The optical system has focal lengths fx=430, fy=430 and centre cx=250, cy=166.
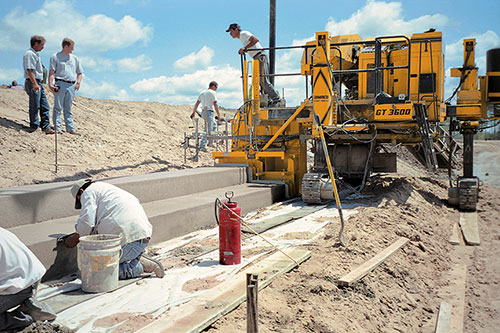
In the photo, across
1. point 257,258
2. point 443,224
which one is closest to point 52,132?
point 257,258

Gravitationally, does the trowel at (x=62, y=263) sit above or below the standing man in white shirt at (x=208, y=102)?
below

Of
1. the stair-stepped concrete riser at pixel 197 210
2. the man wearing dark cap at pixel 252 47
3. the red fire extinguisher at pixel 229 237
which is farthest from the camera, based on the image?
the man wearing dark cap at pixel 252 47

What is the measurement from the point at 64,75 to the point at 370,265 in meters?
7.67

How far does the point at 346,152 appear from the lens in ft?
37.0

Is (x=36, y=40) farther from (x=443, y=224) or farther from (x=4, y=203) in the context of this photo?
(x=443, y=224)

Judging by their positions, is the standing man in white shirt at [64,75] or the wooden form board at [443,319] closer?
the wooden form board at [443,319]

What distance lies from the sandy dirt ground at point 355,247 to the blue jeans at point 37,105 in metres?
0.32

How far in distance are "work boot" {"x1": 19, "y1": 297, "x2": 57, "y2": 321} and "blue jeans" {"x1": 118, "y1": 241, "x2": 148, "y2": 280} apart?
44.0 inches

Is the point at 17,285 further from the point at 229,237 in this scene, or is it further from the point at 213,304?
the point at 229,237

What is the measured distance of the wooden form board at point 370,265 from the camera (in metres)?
4.66

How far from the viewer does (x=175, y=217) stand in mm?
6500

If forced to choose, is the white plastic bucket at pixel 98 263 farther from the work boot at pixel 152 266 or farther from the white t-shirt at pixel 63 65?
the white t-shirt at pixel 63 65

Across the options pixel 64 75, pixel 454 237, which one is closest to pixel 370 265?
pixel 454 237

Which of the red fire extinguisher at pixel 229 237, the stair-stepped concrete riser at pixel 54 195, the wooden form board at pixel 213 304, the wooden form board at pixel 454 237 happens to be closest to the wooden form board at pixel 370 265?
the wooden form board at pixel 213 304
